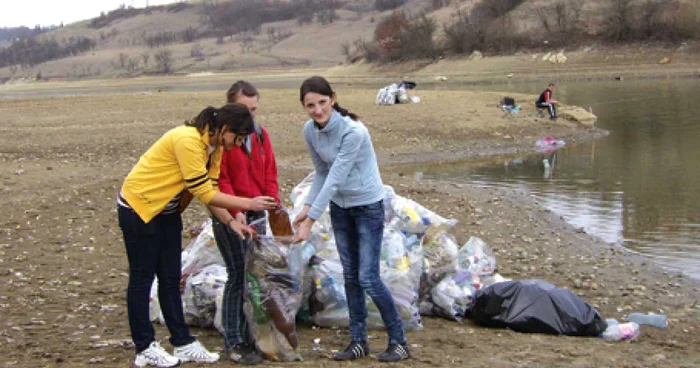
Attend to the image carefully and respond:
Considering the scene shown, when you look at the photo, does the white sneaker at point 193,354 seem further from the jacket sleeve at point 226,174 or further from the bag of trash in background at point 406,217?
the bag of trash in background at point 406,217

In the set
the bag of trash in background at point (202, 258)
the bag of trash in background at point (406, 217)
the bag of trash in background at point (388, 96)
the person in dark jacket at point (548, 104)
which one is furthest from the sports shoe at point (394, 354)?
the bag of trash in background at point (388, 96)

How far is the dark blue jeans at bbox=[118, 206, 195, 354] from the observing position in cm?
446

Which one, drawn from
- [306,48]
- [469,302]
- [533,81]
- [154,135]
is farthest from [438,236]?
[306,48]

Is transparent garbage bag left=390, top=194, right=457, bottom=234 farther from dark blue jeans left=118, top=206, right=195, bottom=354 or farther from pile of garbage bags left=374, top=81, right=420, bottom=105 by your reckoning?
pile of garbage bags left=374, top=81, right=420, bottom=105

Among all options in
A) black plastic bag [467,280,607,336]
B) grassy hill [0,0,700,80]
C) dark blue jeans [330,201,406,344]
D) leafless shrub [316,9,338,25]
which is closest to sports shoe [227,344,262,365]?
dark blue jeans [330,201,406,344]

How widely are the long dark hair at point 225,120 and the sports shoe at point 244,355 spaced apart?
1.31 m

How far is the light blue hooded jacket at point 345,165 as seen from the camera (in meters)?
4.65

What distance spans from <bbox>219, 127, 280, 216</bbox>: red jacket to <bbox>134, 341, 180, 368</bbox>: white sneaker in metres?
0.90

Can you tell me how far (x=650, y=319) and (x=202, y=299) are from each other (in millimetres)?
3485

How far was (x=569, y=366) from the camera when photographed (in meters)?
4.77

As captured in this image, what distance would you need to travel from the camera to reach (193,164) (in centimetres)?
432

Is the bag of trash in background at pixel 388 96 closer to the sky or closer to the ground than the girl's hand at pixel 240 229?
closer to the ground

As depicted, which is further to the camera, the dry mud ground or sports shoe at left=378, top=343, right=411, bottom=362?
the dry mud ground

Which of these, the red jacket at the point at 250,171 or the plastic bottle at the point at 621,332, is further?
the plastic bottle at the point at 621,332
